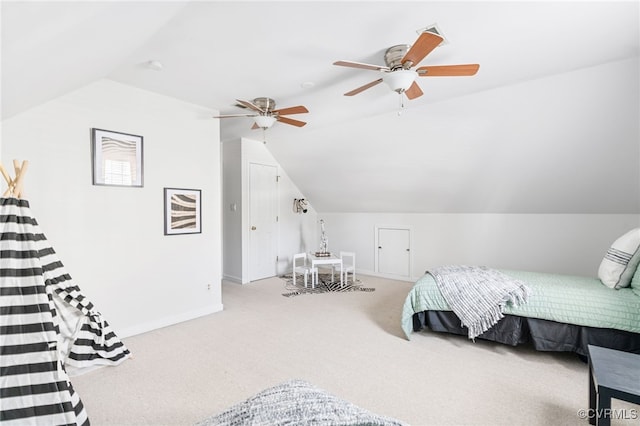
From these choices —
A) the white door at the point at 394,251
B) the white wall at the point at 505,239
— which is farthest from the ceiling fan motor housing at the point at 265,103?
the white door at the point at 394,251

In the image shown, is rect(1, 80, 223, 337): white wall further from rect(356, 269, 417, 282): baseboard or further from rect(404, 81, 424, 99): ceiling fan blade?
rect(356, 269, 417, 282): baseboard

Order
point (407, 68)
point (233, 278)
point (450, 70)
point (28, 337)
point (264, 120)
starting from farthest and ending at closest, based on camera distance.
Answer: point (233, 278) < point (264, 120) < point (407, 68) < point (450, 70) < point (28, 337)

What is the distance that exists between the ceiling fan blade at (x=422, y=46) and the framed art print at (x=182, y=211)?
2651mm

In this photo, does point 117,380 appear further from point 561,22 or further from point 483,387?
point 561,22

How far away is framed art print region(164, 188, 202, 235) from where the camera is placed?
11.1 ft

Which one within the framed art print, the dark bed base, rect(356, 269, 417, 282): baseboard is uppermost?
the framed art print

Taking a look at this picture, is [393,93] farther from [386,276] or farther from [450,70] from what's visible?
[386,276]

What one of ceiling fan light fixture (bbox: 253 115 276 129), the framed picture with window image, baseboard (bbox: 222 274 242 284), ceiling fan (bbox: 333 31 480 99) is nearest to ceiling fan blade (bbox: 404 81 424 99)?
ceiling fan (bbox: 333 31 480 99)

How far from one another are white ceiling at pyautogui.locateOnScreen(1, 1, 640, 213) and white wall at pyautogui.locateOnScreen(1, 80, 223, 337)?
27cm

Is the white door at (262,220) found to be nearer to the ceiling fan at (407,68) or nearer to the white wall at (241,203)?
the white wall at (241,203)

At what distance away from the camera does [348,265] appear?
5.90m

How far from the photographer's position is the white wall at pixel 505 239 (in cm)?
394

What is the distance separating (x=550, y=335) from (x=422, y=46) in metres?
2.45

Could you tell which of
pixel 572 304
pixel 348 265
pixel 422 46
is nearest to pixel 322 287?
pixel 348 265
